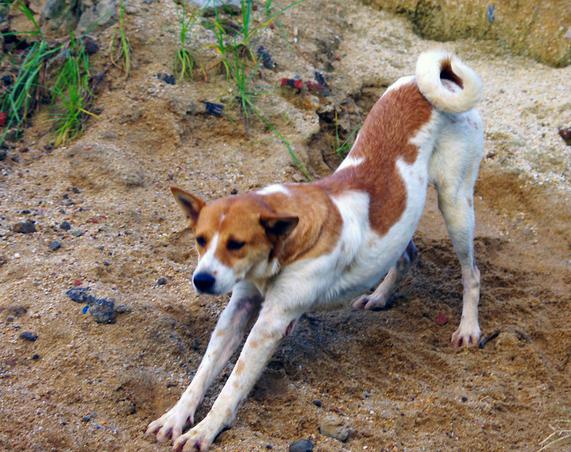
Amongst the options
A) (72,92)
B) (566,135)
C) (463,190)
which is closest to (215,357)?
(463,190)

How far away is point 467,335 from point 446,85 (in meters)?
1.54

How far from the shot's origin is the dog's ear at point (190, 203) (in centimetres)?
391

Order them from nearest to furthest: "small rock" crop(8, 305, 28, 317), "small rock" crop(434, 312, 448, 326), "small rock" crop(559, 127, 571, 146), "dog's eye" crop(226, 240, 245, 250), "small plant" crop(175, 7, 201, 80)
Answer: "dog's eye" crop(226, 240, 245, 250), "small rock" crop(8, 305, 28, 317), "small rock" crop(434, 312, 448, 326), "small plant" crop(175, 7, 201, 80), "small rock" crop(559, 127, 571, 146)

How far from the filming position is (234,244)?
3.74 metres

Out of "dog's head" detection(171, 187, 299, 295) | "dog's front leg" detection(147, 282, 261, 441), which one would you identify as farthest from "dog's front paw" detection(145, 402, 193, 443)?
"dog's head" detection(171, 187, 299, 295)

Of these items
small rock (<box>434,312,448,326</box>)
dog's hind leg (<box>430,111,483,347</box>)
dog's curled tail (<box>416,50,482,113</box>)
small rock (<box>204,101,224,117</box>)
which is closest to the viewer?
dog's curled tail (<box>416,50,482,113</box>)

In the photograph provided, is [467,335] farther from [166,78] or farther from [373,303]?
[166,78]

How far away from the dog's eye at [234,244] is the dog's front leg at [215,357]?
483mm

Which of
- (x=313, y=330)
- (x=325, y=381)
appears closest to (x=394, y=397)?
(x=325, y=381)

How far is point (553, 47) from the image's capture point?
7.37 metres

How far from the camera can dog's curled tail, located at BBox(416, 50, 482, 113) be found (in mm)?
4609

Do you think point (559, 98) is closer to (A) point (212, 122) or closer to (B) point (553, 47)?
(B) point (553, 47)

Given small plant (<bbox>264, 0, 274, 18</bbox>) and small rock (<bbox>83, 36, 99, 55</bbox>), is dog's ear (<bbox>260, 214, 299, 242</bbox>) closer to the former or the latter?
small rock (<bbox>83, 36, 99, 55</bbox>)

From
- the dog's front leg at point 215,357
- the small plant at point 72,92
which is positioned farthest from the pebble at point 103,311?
the small plant at point 72,92
